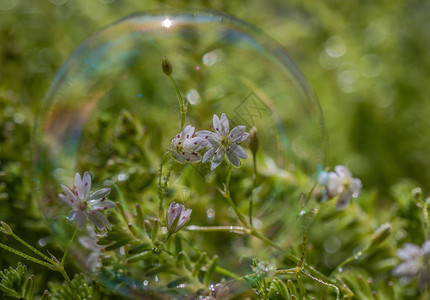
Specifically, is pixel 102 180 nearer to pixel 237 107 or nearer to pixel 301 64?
pixel 237 107

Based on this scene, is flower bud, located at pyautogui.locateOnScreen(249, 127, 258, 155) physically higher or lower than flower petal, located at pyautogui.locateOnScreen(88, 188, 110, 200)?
higher

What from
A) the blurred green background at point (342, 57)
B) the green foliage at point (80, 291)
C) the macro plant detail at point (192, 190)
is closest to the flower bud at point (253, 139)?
the macro plant detail at point (192, 190)

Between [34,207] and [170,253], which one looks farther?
[34,207]

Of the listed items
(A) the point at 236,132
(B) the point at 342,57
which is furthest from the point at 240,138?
(B) the point at 342,57

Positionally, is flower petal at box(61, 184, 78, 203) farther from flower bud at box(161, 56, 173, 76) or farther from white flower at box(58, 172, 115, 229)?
flower bud at box(161, 56, 173, 76)

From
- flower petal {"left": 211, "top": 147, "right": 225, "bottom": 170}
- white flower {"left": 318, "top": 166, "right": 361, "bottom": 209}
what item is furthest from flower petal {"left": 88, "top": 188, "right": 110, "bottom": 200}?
white flower {"left": 318, "top": 166, "right": 361, "bottom": 209}

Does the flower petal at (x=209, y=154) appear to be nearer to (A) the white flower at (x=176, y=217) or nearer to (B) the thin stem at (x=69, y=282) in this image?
(A) the white flower at (x=176, y=217)

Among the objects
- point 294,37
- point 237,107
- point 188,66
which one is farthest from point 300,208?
point 294,37

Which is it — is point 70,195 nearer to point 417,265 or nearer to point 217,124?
point 217,124
